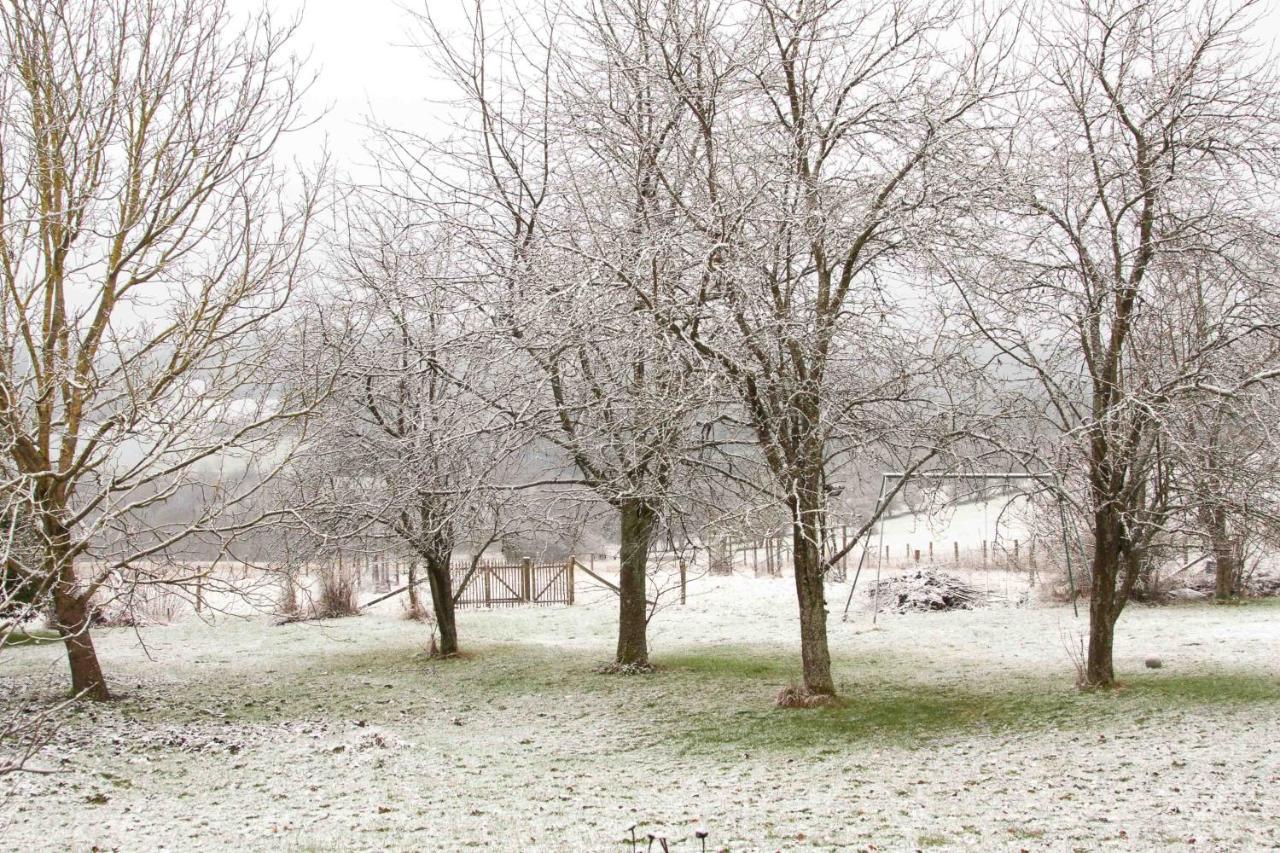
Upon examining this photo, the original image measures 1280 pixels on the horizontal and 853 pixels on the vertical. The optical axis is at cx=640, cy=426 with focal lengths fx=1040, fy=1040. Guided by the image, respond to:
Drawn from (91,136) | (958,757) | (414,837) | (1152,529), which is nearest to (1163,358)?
(1152,529)

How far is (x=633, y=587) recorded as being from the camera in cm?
1272

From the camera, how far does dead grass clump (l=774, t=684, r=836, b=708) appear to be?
31.6 feet

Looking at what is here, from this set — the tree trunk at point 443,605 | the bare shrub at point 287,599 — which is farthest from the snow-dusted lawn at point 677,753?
the bare shrub at point 287,599

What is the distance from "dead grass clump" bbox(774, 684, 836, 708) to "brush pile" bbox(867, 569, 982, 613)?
9.71 m

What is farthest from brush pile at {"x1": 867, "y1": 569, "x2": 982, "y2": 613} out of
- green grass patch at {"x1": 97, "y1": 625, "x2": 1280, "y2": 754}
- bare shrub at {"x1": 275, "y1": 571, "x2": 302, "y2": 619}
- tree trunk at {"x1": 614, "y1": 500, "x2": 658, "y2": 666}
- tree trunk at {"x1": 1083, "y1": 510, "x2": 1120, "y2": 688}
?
bare shrub at {"x1": 275, "y1": 571, "x2": 302, "y2": 619}

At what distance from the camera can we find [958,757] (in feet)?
25.2

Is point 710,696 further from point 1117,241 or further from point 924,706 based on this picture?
point 1117,241

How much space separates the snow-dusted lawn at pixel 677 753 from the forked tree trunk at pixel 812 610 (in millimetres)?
409

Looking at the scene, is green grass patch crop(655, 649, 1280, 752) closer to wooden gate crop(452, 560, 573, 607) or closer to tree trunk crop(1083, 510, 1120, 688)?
tree trunk crop(1083, 510, 1120, 688)

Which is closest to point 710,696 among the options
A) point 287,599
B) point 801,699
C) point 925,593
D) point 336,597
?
point 801,699

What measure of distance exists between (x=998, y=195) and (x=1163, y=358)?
120 inches

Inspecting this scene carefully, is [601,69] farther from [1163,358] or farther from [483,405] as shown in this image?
[1163,358]

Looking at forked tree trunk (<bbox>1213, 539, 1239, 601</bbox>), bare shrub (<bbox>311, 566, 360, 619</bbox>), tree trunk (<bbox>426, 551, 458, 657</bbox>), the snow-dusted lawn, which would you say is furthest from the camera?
bare shrub (<bbox>311, 566, 360, 619</bbox>)

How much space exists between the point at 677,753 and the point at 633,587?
14.3ft
